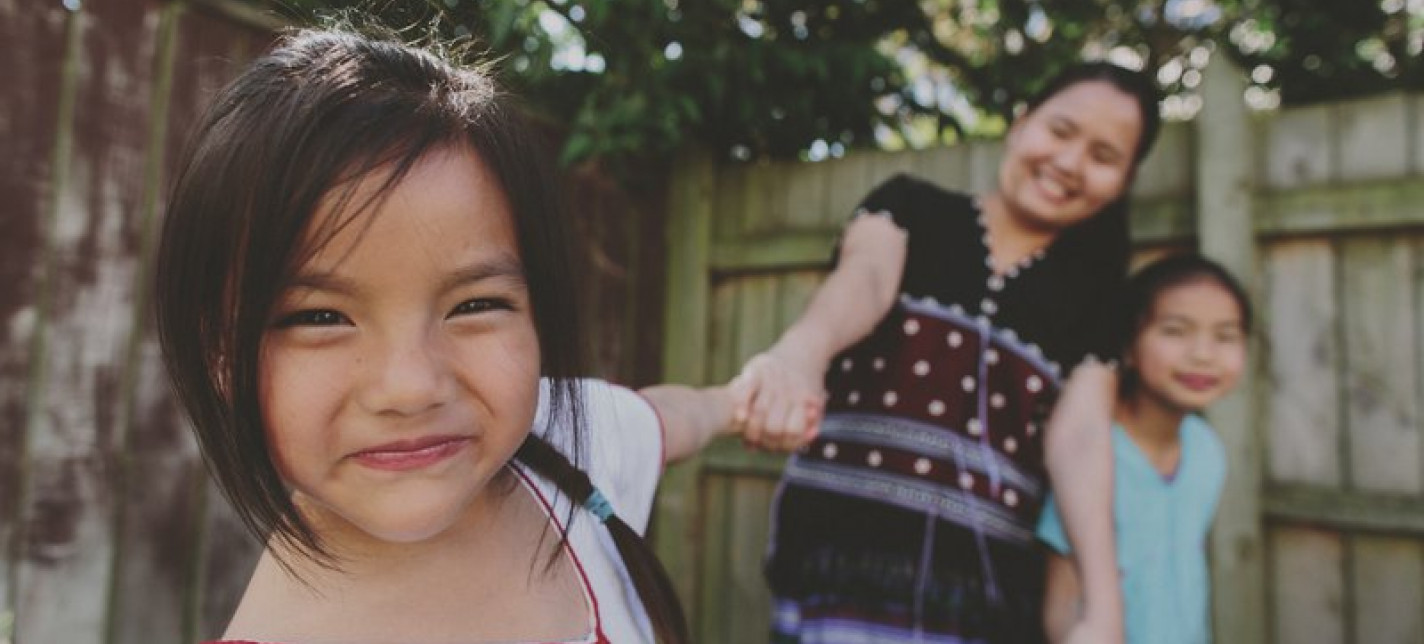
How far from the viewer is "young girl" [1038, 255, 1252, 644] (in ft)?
6.41

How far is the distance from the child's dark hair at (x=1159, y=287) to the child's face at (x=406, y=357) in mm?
1622

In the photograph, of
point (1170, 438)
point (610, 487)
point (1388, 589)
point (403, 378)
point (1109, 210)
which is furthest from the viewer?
point (1388, 589)

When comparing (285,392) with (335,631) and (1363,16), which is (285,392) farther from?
(1363,16)

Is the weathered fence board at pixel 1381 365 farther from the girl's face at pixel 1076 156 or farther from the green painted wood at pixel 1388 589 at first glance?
the girl's face at pixel 1076 156

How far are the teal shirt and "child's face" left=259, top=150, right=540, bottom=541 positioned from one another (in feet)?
4.95

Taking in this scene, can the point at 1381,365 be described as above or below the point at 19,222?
below

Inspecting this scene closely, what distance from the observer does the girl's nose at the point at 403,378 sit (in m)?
0.73

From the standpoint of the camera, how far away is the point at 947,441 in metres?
1.71

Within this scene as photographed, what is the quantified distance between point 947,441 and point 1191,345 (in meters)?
0.68

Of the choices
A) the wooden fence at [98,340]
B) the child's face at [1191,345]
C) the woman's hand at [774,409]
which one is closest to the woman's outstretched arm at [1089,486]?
the child's face at [1191,345]

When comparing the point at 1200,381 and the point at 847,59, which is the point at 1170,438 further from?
the point at 847,59

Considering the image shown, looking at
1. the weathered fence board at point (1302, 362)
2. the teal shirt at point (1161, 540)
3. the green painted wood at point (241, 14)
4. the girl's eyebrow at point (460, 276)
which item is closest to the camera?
the girl's eyebrow at point (460, 276)

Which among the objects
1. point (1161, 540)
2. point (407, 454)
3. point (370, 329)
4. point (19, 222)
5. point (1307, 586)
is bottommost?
point (1307, 586)

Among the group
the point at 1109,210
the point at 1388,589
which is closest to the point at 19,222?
the point at 1109,210
